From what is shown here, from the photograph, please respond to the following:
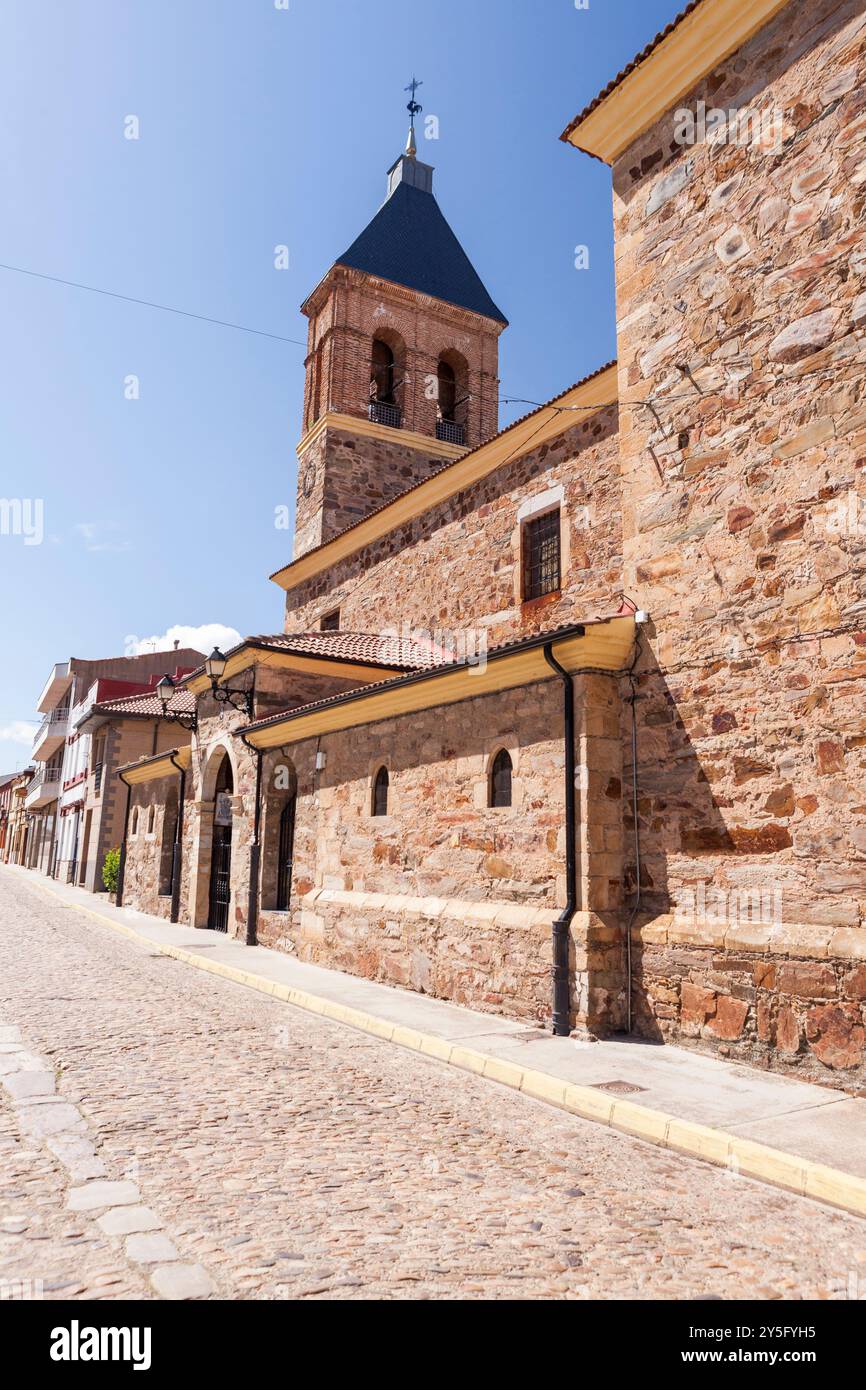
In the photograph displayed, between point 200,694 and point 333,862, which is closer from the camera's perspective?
point 333,862

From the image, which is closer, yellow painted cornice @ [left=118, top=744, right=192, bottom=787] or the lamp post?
the lamp post

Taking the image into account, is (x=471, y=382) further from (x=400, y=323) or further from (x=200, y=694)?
(x=200, y=694)

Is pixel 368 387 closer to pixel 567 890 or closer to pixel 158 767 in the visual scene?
pixel 158 767

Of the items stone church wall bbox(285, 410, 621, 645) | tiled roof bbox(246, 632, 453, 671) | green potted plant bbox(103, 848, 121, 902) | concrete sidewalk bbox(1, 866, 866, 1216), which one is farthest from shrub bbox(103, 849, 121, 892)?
concrete sidewalk bbox(1, 866, 866, 1216)

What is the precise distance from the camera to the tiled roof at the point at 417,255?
21766 mm

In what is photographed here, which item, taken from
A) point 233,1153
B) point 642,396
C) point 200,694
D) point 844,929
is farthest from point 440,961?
point 200,694

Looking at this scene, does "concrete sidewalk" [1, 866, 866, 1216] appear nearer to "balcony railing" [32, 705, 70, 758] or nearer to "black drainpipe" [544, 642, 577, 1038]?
"black drainpipe" [544, 642, 577, 1038]

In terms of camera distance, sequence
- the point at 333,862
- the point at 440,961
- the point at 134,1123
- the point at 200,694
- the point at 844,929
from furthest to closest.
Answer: the point at 200,694
the point at 333,862
the point at 440,961
the point at 844,929
the point at 134,1123

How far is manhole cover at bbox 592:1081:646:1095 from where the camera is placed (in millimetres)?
5656

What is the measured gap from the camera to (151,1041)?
6918 mm

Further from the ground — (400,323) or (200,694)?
(400,323)

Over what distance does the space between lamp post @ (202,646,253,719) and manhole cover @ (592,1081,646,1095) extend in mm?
9579

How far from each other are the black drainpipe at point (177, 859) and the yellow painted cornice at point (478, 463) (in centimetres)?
527

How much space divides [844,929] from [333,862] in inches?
273
